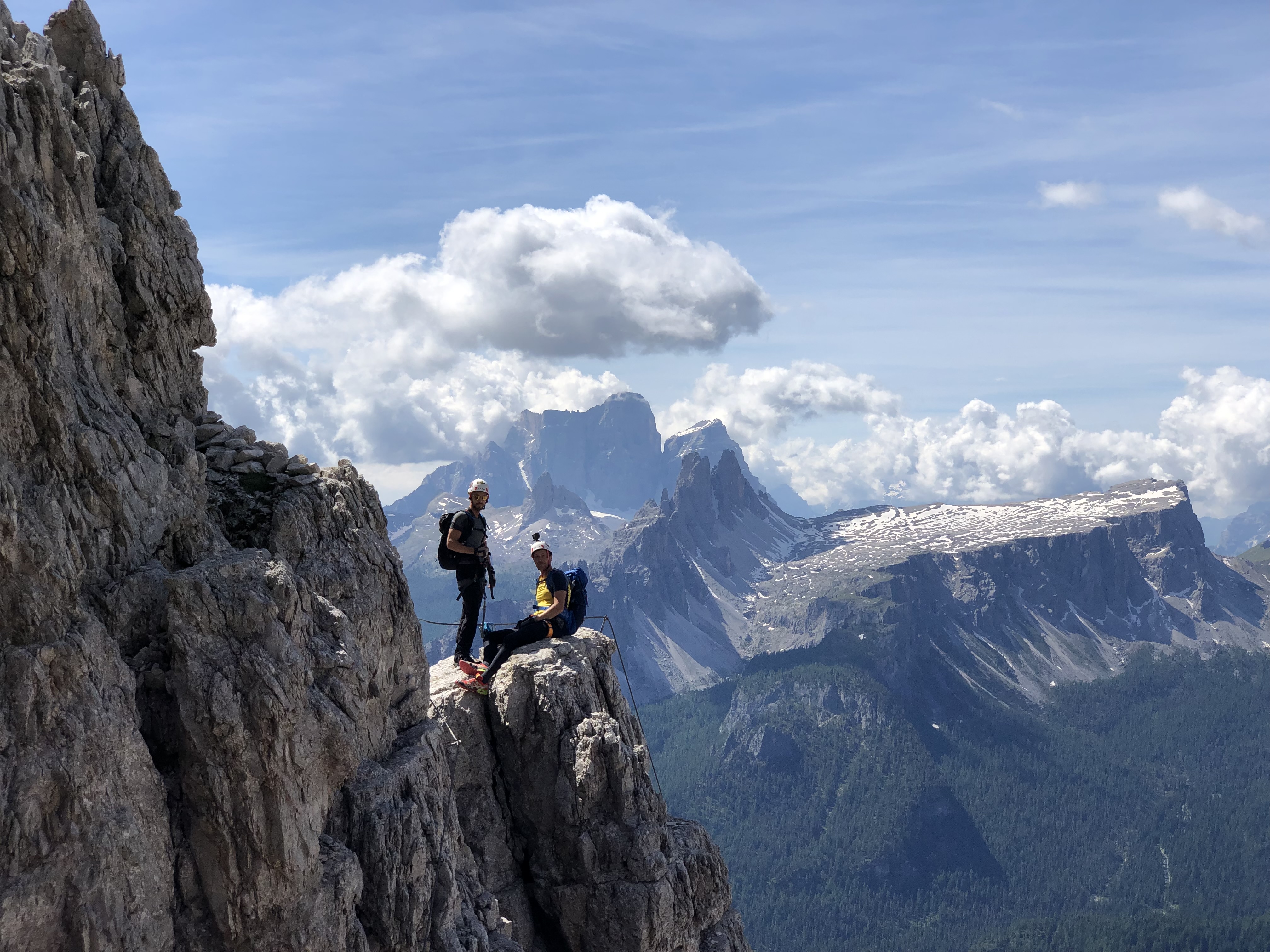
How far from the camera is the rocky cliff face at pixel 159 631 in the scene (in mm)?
16672

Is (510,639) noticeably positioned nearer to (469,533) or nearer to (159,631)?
(469,533)

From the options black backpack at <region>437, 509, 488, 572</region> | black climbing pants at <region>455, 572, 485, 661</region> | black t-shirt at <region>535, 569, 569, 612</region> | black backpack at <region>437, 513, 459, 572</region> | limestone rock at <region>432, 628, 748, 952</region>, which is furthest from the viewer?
black t-shirt at <region>535, 569, 569, 612</region>

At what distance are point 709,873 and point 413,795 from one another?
1095 centimetres

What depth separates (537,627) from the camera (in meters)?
30.8

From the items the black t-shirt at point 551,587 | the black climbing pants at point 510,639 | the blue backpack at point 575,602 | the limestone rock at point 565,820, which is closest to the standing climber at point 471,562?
the black climbing pants at point 510,639

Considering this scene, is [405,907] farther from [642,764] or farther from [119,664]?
[642,764]

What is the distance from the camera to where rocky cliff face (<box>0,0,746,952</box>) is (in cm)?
1667

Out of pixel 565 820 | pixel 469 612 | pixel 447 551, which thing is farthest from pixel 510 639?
pixel 565 820

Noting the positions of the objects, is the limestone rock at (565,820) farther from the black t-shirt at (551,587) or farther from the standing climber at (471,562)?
the black t-shirt at (551,587)

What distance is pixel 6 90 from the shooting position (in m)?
18.8

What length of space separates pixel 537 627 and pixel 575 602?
230 centimetres

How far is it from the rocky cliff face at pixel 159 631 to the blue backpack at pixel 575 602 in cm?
770

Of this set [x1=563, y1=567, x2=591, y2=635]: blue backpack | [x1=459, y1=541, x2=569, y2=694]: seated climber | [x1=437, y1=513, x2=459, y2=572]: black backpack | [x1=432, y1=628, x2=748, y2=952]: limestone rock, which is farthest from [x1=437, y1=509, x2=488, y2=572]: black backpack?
[x1=563, y1=567, x2=591, y2=635]: blue backpack

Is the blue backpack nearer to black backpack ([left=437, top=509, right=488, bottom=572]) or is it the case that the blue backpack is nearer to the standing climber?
the standing climber
